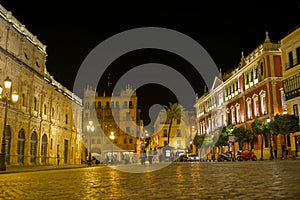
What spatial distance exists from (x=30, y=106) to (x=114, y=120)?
47.5m

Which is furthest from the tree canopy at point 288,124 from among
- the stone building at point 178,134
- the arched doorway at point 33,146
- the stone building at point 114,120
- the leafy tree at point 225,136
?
the stone building at point 178,134

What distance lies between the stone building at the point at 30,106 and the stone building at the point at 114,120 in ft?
94.4

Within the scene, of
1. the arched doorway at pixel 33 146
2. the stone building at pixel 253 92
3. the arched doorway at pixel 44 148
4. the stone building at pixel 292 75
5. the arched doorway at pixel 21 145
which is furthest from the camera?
the stone building at pixel 253 92

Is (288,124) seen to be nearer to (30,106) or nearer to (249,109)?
(249,109)

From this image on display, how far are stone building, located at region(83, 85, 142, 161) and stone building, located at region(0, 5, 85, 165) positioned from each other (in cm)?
2877

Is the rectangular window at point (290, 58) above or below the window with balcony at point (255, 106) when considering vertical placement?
above

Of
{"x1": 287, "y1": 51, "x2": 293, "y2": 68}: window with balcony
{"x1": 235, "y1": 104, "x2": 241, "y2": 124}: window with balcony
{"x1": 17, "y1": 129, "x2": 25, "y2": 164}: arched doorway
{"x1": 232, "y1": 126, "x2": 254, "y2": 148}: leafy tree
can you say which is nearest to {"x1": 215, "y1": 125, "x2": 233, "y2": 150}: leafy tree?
{"x1": 235, "y1": 104, "x2": 241, "y2": 124}: window with balcony

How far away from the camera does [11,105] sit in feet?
105

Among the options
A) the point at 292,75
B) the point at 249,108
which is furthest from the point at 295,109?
the point at 249,108

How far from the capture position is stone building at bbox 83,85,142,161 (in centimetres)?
8131

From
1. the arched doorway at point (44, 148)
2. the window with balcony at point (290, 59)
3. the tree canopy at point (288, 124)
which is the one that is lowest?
the arched doorway at point (44, 148)

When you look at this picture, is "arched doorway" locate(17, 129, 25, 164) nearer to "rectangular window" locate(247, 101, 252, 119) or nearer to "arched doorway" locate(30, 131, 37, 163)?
"arched doorway" locate(30, 131, 37, 163)

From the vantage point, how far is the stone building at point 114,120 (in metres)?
81.3

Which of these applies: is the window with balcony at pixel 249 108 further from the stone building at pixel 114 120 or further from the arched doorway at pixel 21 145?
the stone building at pixel 114 120
